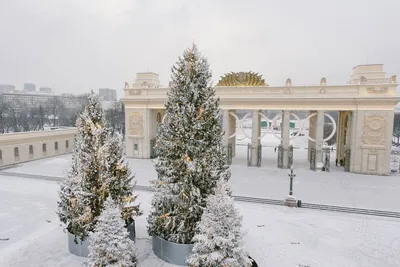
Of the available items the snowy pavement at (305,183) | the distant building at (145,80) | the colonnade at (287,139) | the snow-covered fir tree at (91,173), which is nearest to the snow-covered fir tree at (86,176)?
the snow-covered fir tree at (91,173)

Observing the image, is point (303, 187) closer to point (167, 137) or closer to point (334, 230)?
point (334, 230)

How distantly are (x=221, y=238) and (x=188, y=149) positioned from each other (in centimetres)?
323

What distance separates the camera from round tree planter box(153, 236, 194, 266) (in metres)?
10.1

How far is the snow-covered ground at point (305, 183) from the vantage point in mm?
18122

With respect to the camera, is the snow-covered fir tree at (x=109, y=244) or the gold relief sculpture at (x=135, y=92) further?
the gold relief sculpture at (x=135, y=92)

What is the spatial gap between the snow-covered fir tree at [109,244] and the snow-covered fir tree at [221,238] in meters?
2.15

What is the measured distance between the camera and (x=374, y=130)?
24734 mm

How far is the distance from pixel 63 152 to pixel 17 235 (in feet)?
82.4

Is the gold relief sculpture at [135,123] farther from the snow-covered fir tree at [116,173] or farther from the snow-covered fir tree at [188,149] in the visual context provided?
the snow-covered fir tree at [188,149]

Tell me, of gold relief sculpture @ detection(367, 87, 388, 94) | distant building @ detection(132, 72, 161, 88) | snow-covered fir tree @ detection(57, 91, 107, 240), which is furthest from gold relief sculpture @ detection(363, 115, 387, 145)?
snow-covered fir tree @ detection(57, 91, 107, 240)

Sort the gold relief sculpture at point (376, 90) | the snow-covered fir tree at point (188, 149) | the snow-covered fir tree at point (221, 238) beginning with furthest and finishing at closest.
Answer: the gold relief sculpture at point (376, 90) → the snow-covered fir tree at point (188, 149) → the snow-covered fir tree at point (221, 238)

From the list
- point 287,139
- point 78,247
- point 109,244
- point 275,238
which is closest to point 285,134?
point 287,139

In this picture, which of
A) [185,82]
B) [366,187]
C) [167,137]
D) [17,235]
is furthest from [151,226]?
[366,187]

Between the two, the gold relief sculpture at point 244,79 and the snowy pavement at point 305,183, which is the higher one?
the gold relief sculpture at point 244,79
